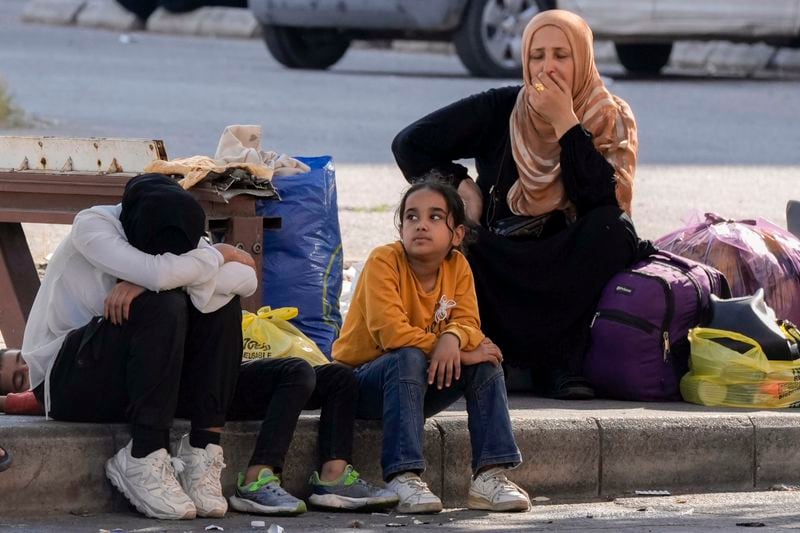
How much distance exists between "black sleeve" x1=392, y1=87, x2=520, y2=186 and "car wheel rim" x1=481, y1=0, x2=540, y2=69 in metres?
8.68

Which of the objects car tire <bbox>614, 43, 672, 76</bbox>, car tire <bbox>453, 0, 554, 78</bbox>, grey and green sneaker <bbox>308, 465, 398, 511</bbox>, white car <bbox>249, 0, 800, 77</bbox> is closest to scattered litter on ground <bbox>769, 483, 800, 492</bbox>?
grey and green sneaker <bbox>308, 465, 398, 511</bbox>

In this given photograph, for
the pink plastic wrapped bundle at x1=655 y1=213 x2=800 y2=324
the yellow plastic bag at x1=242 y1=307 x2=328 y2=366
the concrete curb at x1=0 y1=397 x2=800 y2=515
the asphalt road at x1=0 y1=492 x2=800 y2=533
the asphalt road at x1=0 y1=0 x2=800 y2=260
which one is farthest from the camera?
the asphalt road at x1=0 y1=0 x2=800 y2=260

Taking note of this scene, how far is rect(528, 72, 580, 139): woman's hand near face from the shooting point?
17.0ft

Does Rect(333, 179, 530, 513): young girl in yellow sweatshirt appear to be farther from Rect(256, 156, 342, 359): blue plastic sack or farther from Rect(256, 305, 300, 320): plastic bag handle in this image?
Rect(256, 156, 342, 359): blue plastic sack

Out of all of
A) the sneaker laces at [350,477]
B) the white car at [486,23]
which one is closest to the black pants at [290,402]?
the sneaker laces at [350,477]

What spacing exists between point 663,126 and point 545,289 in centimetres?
718

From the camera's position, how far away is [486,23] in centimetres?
1413

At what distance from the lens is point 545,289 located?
5.22 meters

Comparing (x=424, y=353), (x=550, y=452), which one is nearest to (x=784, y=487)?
(x=550, y=452)

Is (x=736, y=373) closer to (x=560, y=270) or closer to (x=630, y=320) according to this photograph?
(x=630, y=320)

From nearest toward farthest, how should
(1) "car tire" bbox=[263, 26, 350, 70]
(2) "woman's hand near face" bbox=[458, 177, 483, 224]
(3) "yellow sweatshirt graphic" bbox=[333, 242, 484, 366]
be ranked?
1. (3) "yellow sweatshirt graphic" bbox=[333, 242, 484, 366]
2. (2) "woman's hand near face" bbox=[458, 177, 483, 224]
3. (1) "car tire" bbox=[263, 26, 350, 70]

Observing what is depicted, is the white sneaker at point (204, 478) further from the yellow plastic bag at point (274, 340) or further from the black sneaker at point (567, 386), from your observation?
the black sneaker at point (567, 386)

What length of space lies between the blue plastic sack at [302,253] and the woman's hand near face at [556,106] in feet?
2.63

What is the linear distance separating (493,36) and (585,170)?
30.7ft
